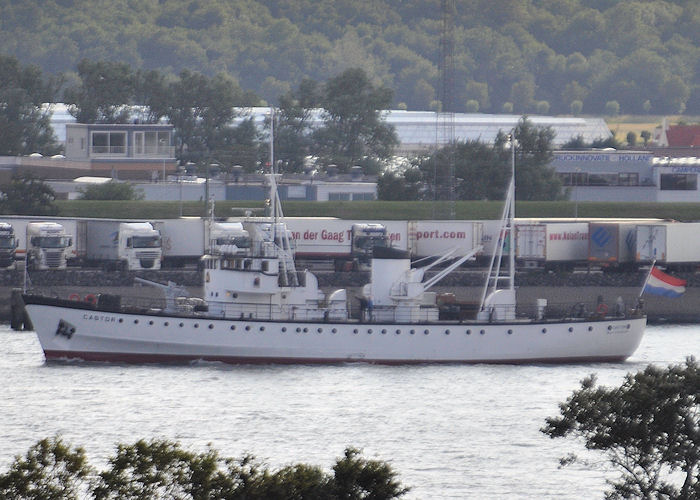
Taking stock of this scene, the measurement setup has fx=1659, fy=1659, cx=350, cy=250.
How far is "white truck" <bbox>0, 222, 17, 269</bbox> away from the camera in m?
78.1

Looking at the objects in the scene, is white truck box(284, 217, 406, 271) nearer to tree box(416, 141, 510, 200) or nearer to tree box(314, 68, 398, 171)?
tree box(416, 141, 510, 200)

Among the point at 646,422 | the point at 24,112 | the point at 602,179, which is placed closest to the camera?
the point at 646,422

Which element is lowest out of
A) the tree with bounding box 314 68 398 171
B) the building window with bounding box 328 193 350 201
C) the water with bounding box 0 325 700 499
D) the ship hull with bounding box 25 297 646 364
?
the water with bounding box 0 325 700 499

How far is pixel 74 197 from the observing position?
10225 centimetres

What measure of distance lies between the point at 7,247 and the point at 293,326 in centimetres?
2438

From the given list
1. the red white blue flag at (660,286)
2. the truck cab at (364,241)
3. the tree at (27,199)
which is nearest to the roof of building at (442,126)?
the tree at (27,199)

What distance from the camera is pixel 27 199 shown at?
309 feet

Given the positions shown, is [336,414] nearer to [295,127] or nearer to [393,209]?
[393,209]

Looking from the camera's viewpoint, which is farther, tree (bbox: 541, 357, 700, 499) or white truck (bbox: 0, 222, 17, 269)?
white truck (bbox: 0, 222, 17, 269)

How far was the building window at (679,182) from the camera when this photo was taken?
113 metres

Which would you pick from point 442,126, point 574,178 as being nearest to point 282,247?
point 574,178

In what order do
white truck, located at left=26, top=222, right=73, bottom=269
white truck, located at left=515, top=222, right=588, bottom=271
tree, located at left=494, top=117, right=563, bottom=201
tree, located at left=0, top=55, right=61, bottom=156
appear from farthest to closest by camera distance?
1. tree, located at left=0, top=55, right=61, bottom=156
2. tree, located at left=494, top=117, right=563, bottom=201
3. white truck, located at left=515, top=222, right=588, bottom=271
4. white truck, located at left=26, top=222, right=73, bottom=269

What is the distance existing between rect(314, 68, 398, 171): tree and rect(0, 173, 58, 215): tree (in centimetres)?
4283

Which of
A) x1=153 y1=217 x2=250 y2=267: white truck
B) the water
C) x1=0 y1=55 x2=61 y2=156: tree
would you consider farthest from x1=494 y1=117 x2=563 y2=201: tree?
the water
